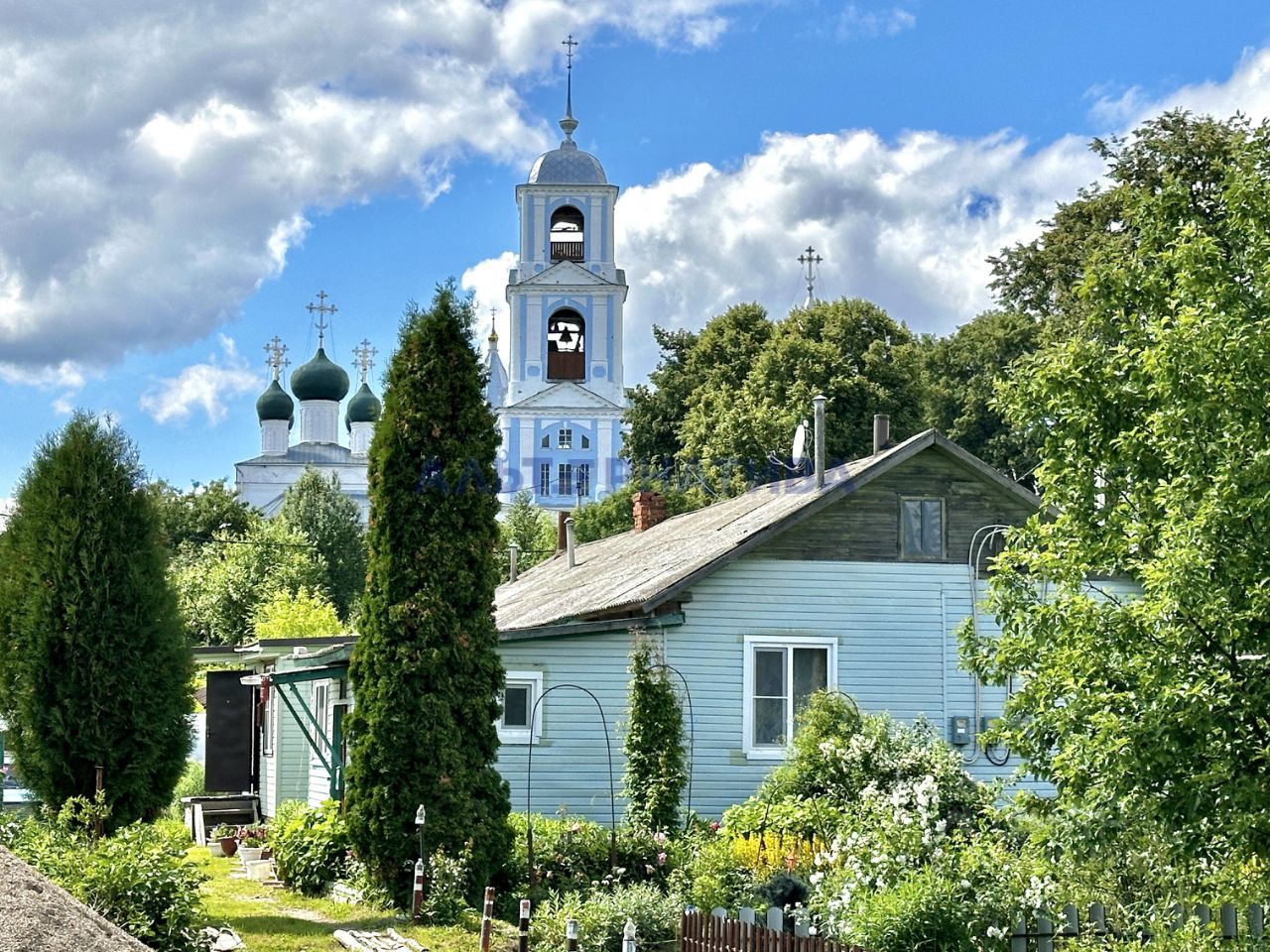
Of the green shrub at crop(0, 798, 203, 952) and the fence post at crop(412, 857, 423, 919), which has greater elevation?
the green shrub at crop(0, 798, 203, 952)

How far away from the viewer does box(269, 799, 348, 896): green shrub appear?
55.8 ft

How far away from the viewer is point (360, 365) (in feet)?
353

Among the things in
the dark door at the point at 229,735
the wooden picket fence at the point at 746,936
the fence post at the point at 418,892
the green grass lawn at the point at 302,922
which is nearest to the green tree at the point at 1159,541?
the wooden picket fence at the point at 746,936

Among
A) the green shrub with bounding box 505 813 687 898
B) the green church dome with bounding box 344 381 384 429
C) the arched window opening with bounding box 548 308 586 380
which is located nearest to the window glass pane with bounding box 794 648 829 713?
the green shrub with bounding box 505 813 687 898

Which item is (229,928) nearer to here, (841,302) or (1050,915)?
(1050,915)

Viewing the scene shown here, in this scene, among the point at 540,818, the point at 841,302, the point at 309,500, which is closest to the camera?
the point at 540,818

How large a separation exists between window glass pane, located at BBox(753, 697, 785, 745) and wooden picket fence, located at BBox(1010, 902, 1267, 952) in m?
9.24

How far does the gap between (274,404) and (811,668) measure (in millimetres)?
93568

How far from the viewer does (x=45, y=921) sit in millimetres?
9781

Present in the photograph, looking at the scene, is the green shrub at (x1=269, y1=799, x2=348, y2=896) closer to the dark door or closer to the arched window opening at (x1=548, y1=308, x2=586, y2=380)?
the dark door

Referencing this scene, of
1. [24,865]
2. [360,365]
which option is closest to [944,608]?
[24,865]

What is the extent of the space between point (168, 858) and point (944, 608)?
1158 cm

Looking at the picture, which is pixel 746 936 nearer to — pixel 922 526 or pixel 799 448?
pixel 922 526

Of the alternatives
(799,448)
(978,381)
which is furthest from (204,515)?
(799,448)
